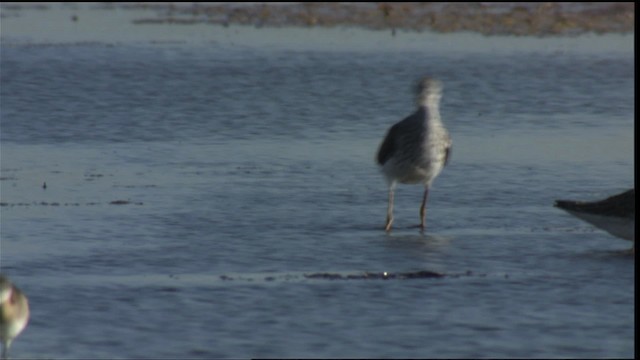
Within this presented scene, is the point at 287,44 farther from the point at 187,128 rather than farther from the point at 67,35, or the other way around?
the point at 187,128

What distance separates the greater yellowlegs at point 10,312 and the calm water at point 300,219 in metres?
0.44

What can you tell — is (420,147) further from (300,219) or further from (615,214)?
(615,214)

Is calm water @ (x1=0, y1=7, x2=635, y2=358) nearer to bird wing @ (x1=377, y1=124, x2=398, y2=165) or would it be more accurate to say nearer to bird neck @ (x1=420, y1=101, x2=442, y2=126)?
bird wing @ (x1=377, y1=124, x2=398, y2=165)

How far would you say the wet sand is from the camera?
40591 millimetres

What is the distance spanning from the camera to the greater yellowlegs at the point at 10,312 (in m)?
9.14

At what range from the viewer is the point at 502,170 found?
1808 cm

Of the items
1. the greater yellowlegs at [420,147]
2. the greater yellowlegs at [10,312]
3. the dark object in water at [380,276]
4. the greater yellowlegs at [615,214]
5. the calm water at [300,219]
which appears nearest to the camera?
the greater yellowlegs at [10,312]

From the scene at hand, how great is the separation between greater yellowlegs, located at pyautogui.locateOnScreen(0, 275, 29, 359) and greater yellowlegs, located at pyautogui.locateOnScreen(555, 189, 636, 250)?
17.0 ft

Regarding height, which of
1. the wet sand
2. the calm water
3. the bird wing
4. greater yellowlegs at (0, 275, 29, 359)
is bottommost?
the wet sand

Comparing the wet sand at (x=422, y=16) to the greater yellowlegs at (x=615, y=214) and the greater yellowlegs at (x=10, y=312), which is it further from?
the greater yellowlegs at (x=10, y=312)

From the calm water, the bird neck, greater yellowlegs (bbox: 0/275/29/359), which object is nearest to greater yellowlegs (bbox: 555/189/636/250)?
the calm water

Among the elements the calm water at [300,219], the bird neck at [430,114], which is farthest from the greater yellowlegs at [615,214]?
the bird neck at [430,114]

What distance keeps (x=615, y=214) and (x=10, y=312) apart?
214 inches

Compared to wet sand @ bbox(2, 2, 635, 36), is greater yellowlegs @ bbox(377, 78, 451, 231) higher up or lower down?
higher up
